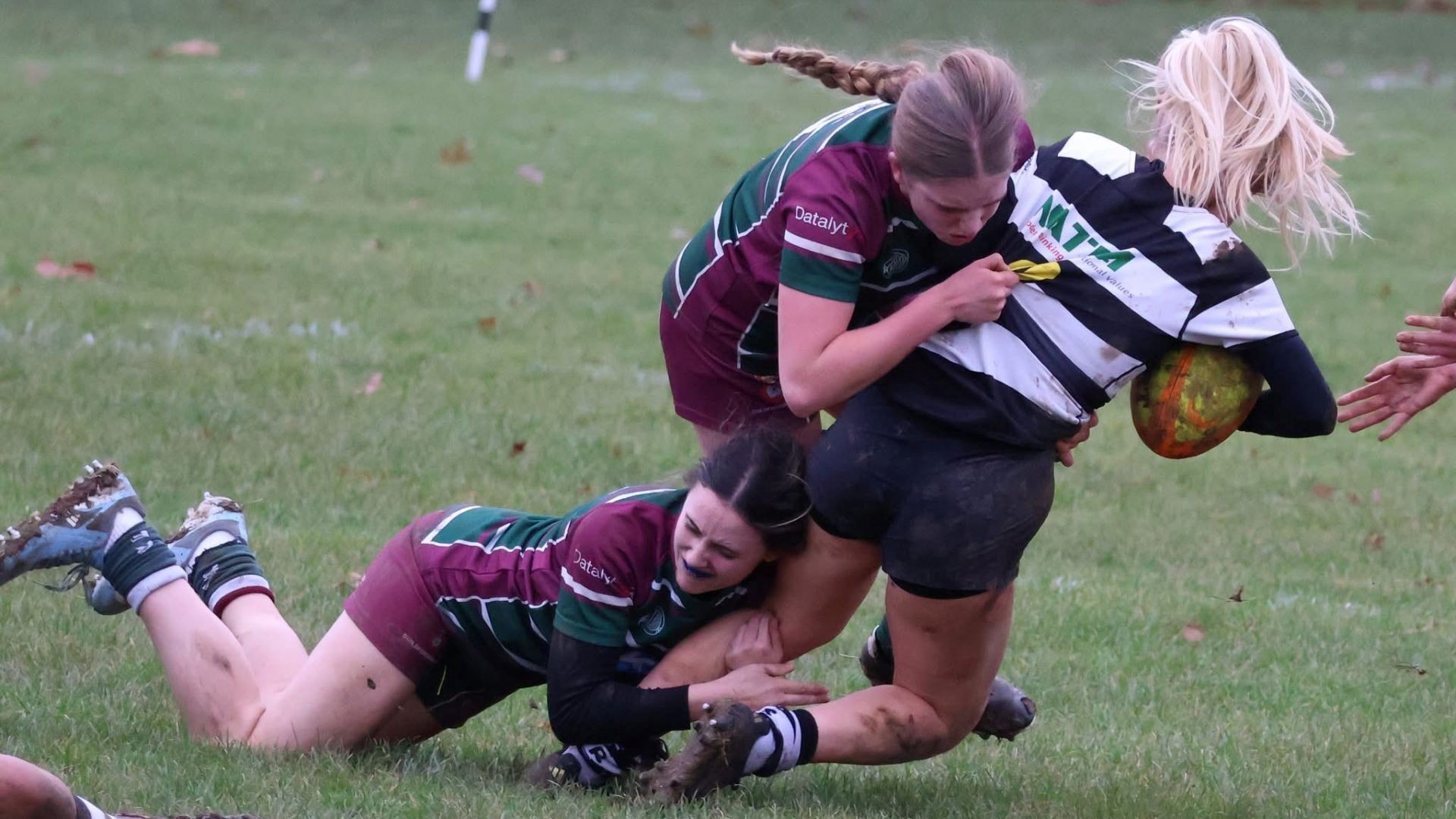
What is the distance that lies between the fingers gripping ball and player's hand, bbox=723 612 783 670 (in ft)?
3.15

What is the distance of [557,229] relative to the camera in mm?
11367

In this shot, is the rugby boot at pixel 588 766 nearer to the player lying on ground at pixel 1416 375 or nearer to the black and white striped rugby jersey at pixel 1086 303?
the black and white striped rugby jersey at pixel 1086 303

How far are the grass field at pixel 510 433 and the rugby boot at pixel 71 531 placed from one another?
336 millimetres

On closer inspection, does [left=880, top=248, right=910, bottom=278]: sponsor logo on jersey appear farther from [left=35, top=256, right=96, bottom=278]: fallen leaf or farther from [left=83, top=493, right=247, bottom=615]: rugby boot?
[left=35, top=256, right=96, bottom=278]: fallen leaf

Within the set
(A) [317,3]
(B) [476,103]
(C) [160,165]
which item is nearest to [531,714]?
(C) [160,165]

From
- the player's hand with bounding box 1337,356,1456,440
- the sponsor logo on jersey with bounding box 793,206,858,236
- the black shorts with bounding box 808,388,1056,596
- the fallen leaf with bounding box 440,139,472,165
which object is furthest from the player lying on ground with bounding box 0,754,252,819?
the fallen leaf with bounding box 440,139,472,165

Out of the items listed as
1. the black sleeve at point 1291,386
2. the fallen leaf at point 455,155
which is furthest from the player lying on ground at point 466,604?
the fallen leaf at point 455,155

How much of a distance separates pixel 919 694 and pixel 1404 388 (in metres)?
1.45

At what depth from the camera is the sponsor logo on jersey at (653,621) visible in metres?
3.99

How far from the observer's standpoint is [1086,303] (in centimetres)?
361

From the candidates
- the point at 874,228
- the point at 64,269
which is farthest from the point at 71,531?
the point at 64,269

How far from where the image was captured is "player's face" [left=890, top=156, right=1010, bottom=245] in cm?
349

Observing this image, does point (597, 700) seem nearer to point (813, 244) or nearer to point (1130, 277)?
point (813, 244)

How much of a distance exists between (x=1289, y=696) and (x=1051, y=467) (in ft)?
5.62
